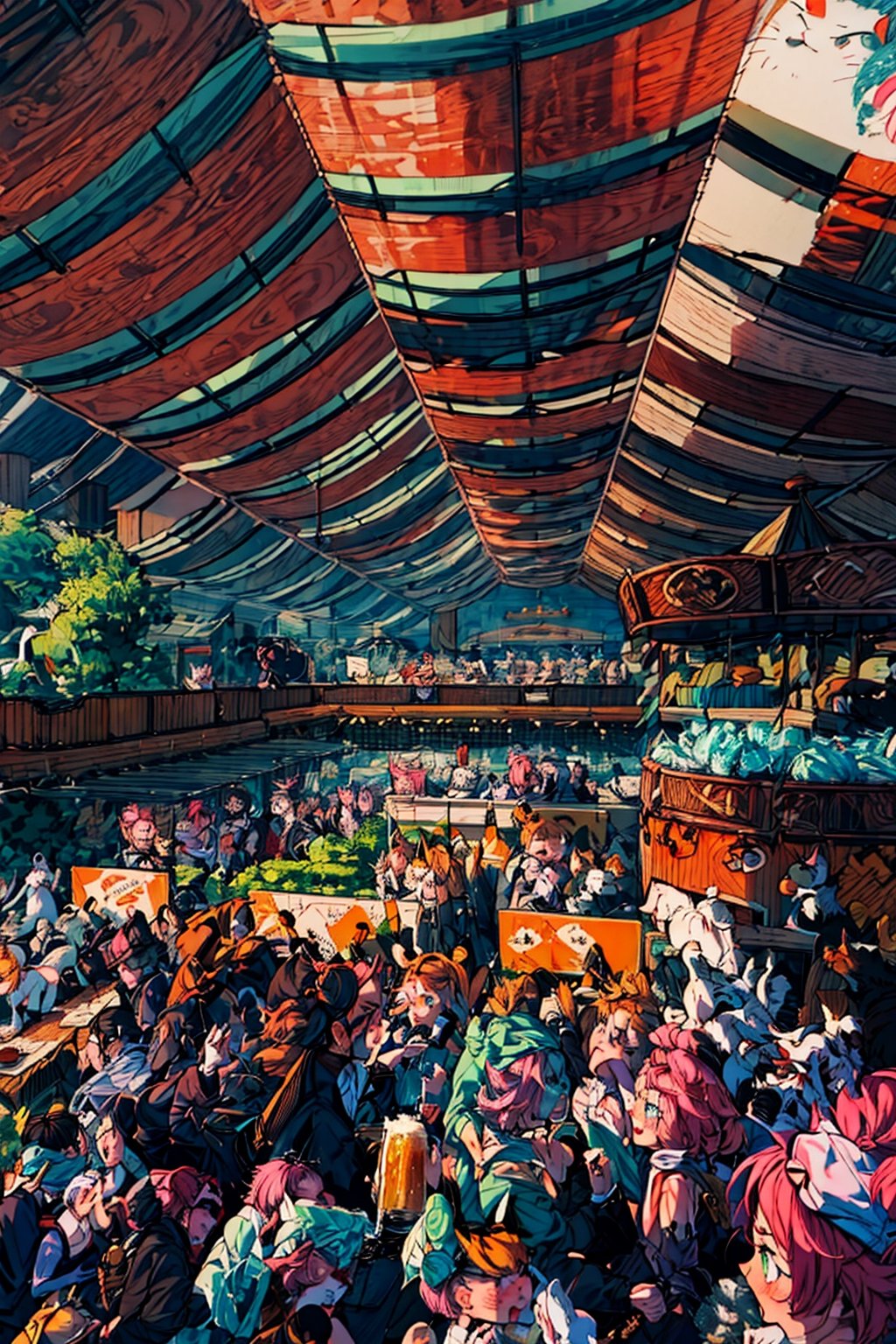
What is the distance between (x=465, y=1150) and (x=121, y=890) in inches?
197

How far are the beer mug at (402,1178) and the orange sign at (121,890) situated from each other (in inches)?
162

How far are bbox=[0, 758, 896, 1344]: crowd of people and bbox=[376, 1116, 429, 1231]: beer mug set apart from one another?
13 mm

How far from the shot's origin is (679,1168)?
10.8 feet

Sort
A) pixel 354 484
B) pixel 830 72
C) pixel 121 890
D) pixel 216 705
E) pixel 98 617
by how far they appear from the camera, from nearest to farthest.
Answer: pixel 830 72 → pixel 121 890 → pixel 98 617 → pixel 354 484 → pixel 216 705

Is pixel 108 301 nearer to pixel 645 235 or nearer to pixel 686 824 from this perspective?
pixel 645 235

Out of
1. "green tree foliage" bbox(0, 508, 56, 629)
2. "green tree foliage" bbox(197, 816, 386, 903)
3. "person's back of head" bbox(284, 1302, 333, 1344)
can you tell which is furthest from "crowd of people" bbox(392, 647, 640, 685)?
"person's back of head" bbox(284, 1302, 333, 1344)

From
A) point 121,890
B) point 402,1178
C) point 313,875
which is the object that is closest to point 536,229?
point 402,1178

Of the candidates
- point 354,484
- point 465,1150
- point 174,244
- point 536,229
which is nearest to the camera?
point 465,1150

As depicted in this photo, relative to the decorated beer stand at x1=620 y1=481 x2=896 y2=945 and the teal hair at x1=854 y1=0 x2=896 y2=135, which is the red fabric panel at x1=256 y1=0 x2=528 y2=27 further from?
the decorated beer stand at x1=620 y1=481 x2=896 y2=945

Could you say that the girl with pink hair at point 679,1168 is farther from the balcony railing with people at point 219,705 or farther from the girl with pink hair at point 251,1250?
the balcony railing with people at point 219,705

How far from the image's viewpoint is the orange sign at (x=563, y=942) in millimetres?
6180

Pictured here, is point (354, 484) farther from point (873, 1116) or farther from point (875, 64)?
point (873, 1116)

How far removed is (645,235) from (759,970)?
505cm

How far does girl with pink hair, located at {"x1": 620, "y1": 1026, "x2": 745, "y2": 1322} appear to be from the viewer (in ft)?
10.4
